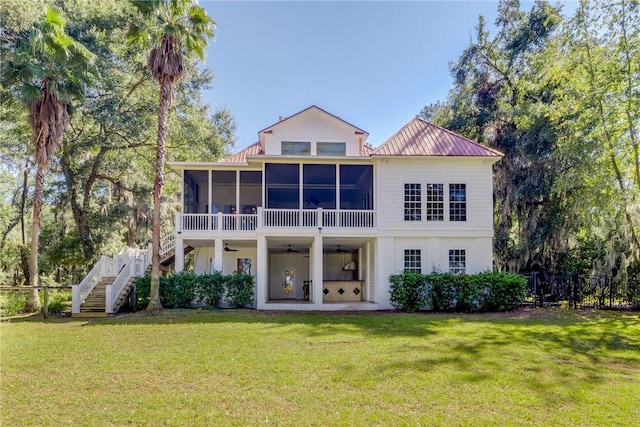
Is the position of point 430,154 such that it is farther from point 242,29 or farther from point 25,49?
point 25,49

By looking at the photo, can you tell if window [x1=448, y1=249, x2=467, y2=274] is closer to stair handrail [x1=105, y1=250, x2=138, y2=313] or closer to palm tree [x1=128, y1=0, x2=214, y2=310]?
palm tree [x1=128, y1=0, x2=214, y2=310]

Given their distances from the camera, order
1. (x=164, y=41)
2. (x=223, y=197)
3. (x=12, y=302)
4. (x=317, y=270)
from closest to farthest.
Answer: (x=164, y=41) < (x=12, y=302) < (x=317, y=270) < (x=223, y=197)

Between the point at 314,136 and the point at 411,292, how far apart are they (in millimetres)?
7624

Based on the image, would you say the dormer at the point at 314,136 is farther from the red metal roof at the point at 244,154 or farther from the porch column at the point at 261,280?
the porch column at the point at 261,280

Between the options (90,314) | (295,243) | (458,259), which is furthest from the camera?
(295,243)

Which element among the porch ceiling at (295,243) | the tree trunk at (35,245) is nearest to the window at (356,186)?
the porch ceiling at (295,243)

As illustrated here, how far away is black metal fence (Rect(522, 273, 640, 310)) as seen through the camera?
1598 centimetres

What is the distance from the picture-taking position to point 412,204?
54.3 feet

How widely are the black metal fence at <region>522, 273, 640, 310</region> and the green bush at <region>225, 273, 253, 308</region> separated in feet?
38.0

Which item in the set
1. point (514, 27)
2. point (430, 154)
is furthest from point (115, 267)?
point (514, 27)

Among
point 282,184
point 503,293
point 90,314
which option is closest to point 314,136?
point 282,184

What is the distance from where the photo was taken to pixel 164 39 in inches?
577

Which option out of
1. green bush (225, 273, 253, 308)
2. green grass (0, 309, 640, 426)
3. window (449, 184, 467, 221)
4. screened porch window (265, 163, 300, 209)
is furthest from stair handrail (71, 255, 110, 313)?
window (449, 184, 467, 221)

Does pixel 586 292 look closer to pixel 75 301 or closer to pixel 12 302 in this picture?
pixel 75 301
